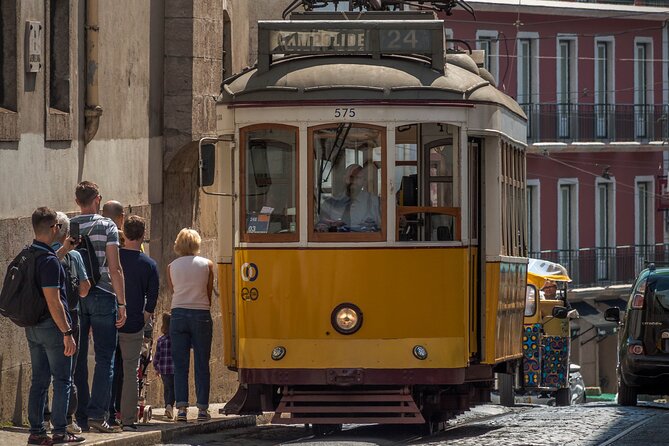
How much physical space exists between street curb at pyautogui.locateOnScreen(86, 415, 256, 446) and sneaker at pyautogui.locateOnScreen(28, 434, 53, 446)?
14.2 inches

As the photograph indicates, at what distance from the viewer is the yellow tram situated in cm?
1691

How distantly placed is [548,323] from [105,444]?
13.2 m

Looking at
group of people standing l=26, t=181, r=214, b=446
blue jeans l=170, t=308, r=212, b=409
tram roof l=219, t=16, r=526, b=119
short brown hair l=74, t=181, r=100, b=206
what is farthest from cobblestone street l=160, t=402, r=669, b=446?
tram roof l=219, t=16, r=526, b=119

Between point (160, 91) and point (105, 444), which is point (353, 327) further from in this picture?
point (160, 91)

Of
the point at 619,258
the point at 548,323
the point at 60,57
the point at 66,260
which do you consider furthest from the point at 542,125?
the point at 66,260

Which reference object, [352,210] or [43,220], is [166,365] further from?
[43,220]

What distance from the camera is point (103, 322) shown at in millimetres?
15945

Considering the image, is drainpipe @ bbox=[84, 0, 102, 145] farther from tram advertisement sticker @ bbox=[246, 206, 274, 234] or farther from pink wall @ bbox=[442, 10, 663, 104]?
pink wall @ bbox=[442, 10, 663, 104]

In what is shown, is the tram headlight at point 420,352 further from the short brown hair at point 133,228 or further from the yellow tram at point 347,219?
the short brown hair at point 133,228

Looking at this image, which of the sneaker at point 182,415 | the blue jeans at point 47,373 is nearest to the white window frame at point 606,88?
the sneaker at point 182,415

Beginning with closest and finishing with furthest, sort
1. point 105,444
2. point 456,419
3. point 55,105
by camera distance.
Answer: point 105,444, point 55,105, point 456,419

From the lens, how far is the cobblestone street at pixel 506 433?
17.3 metres

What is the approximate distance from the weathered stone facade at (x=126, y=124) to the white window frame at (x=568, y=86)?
2893 centimetres

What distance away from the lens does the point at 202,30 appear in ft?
76.2
